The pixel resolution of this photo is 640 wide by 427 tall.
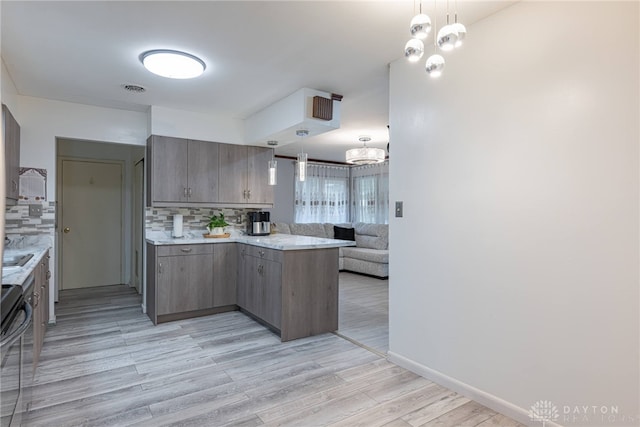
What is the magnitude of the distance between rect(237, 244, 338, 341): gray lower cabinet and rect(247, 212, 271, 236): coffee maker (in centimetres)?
88

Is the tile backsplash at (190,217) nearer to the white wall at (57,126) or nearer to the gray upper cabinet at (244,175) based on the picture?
the gray upper cabinet at (244,175)

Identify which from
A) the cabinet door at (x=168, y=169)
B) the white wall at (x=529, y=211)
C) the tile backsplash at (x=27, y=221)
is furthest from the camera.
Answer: the cabinet door at (x=168, y=169)

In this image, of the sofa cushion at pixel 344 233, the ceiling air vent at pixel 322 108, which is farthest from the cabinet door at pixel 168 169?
the sofa cushion at pixel 344 233

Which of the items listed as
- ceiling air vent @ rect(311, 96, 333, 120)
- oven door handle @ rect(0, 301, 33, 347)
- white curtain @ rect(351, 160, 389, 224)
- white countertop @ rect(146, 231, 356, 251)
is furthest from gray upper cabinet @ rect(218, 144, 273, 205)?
white curtain @ rect(351, 160, 389, 224)

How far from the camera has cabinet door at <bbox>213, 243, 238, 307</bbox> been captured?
397 cm

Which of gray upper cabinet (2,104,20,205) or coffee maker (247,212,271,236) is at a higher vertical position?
gray upper cabinet (2,104,20,205)

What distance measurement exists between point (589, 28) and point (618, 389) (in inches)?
66.1

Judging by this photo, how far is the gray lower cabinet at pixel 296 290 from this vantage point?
321cm

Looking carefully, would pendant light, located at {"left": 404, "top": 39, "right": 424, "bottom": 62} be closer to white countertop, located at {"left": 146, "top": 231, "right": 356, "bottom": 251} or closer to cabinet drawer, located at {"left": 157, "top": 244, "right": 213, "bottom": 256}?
white countertop, located at {"left": 146, "top": 231, "right": 356, "bottom": 251}

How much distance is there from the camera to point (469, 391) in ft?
7.20

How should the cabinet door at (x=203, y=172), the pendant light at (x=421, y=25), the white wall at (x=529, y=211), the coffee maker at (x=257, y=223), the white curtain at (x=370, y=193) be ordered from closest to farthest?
the pendant light at (x=421, y=25), the white wall at (x=529, y=211), the cabinet door at (x=203, y=172), the coffee maker at (x=257, y=223), the white curtain at (x=370, y=193)

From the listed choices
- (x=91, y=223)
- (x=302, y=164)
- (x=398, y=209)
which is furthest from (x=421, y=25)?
(x=91, y=223)

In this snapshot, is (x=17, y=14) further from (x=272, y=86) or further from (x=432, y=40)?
(x=432, y=40)

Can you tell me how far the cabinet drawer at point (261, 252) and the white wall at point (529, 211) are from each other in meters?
1.19
